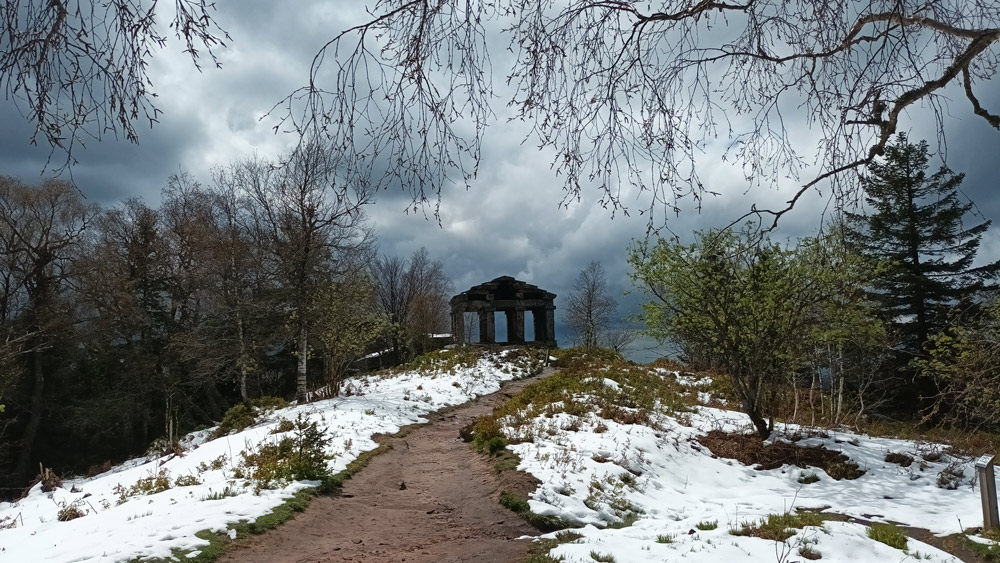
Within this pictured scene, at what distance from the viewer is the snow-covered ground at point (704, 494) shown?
17.1 feet

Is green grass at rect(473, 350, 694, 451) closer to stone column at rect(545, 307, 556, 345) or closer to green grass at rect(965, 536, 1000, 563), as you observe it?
green grass at rect(965, 536, 1000, 563)

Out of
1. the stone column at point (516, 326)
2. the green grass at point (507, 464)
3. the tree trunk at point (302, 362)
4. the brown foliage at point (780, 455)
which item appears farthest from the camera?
the stone column at point (516, 326)

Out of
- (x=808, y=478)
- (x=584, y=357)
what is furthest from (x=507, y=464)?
(x=584, y=357)

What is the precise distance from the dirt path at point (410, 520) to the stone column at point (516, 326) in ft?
62.3

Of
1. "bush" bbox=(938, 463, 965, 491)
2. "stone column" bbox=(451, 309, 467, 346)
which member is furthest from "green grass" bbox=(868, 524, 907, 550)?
"stone column" bbox=(451, 309, 467, 346)

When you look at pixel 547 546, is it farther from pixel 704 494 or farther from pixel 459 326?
pixel 459 326

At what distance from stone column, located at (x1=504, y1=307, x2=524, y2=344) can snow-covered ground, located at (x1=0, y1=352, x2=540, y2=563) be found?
12798 millimetres

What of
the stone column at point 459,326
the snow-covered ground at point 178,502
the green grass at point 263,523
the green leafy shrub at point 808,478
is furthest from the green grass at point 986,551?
the stone column at point 459,326

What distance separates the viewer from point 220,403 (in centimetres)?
2647

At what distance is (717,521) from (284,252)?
1491 cm

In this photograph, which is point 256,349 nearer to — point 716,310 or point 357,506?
point 357,506

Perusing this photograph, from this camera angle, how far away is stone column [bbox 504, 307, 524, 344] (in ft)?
95.9

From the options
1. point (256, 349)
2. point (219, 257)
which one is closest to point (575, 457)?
point (256, 349)

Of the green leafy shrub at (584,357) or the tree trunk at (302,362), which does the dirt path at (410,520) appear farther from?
the green leafy shrub at (584,357)
